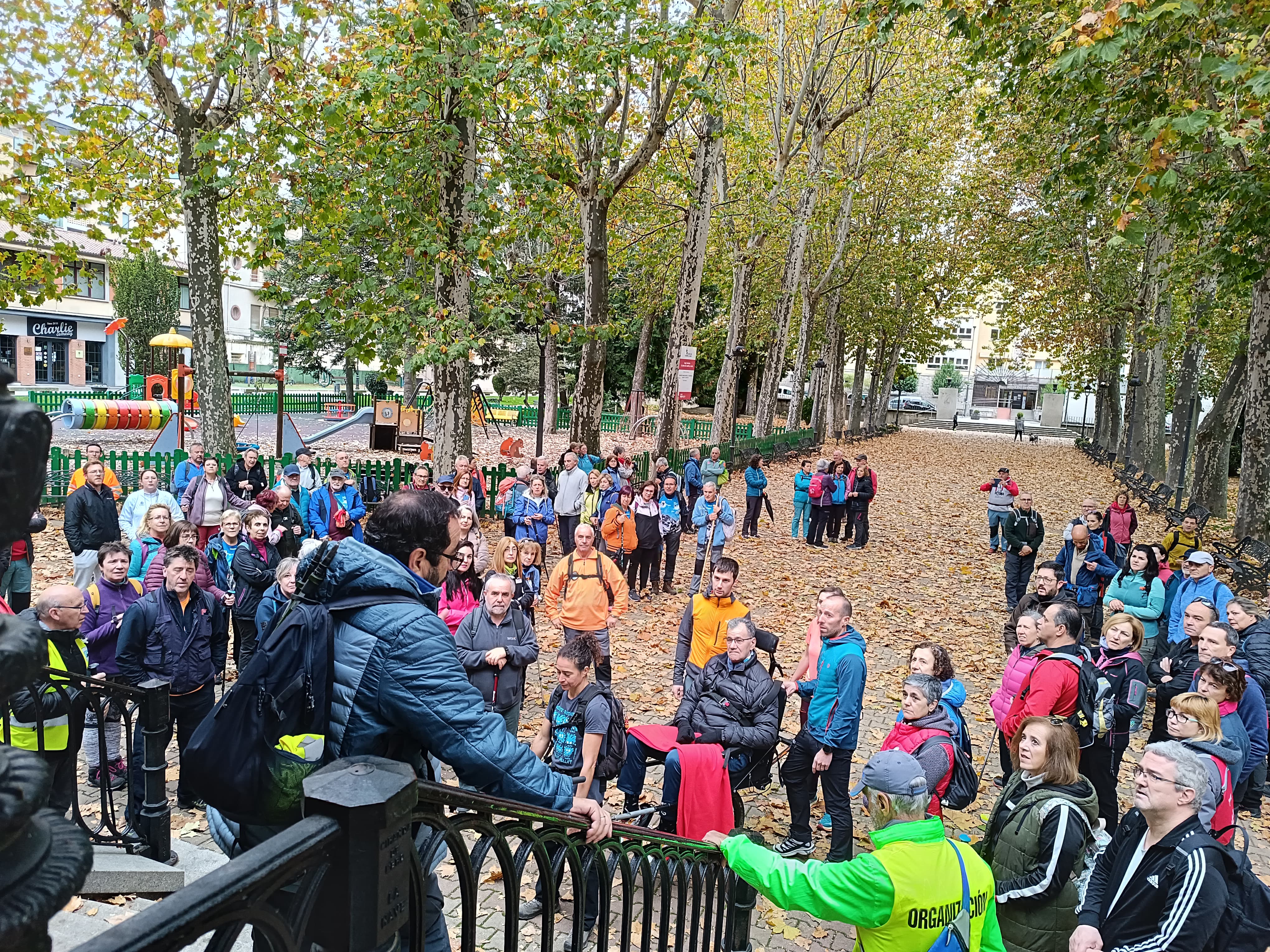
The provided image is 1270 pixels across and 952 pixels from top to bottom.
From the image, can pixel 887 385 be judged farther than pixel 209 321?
Yes

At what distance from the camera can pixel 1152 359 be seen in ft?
90.6

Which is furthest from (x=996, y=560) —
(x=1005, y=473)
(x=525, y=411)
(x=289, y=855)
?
(x=525, y=411)

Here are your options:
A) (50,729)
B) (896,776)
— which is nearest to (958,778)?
(896,776)

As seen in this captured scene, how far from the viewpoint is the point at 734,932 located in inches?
150

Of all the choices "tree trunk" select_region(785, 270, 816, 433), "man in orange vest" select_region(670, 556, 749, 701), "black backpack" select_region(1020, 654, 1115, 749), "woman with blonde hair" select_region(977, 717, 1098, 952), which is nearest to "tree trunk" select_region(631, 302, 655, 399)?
"tree trunk" select_region(785, 270, 816, 433)

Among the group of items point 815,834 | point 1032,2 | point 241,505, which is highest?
point 1032,2

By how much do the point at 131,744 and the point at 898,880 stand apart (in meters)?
4.76

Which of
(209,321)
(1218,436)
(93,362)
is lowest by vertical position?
(1218,436)

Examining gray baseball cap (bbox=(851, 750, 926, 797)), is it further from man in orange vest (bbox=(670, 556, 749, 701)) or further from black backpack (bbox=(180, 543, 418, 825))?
man in orange vest (bbox=(670, 556, 749, 701))

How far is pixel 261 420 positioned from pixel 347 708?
1420 inches

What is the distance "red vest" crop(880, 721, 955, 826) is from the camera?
15.9 feet

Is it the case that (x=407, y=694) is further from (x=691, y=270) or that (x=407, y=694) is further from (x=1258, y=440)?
(x=691, y=270)

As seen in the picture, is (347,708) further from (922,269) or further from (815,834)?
(922,269)

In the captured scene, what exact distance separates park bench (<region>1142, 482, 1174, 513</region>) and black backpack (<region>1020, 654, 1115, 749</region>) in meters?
18.3
